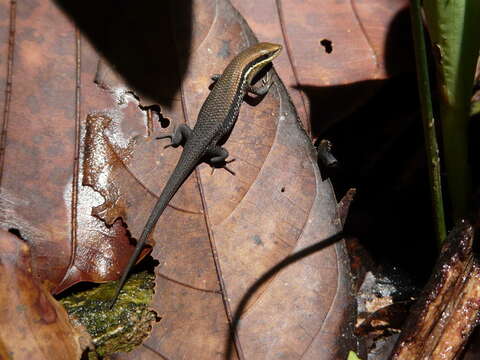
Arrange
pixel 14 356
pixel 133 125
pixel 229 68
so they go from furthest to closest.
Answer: pixel 229 68
pixel 133 125
pixel 14 356

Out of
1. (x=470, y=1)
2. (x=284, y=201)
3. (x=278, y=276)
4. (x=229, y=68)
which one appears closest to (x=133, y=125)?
(x=229, y=68)

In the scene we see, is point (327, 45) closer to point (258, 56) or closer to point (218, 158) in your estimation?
point (258, 56)

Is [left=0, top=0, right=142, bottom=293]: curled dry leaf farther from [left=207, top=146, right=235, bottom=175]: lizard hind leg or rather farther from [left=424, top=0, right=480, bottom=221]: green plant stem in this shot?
[left=424, top=0, right=480, bottom=221]: green plant stem

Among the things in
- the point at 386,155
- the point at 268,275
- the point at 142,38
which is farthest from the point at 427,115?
the point at 142,38

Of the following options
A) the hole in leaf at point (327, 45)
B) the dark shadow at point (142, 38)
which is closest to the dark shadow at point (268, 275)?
the dark shadow at point (142, 38)

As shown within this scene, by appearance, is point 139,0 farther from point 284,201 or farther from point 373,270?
point 373,270

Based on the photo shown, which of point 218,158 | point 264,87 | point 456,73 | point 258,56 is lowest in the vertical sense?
point 218,158
